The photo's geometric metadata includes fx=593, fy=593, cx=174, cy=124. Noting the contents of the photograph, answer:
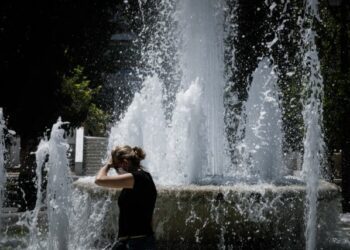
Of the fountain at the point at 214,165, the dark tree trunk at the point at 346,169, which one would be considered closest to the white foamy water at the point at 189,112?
the fountain at the point at 214,165

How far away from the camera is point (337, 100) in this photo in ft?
42.9

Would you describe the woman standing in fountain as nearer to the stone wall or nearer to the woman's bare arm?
the woman's bare arm

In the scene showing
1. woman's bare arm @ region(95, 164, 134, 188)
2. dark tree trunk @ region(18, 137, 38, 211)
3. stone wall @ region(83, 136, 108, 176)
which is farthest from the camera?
stone wall @ region(83, 136, 108, 176)

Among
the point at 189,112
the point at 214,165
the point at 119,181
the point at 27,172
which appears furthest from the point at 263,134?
the point at 27,172

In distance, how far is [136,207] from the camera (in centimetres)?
411

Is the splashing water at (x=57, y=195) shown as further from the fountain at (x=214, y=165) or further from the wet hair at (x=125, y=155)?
the wet hair at (x=125, y=155)

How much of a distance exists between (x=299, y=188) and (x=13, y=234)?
4644 mm

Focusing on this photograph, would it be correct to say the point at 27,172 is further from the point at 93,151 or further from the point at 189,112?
the point at 189,112

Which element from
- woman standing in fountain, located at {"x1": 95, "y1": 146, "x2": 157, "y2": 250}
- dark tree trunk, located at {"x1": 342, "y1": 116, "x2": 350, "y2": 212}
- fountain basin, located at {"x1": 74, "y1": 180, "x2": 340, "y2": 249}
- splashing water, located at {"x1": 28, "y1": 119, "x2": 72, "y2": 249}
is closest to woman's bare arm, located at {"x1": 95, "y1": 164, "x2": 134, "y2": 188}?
woman standing in fountain, located at {"x1": 95, "y1": 146, "x2": 157, "y2": 250}

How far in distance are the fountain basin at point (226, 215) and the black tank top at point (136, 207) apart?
93.7 inches

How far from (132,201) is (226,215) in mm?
2608

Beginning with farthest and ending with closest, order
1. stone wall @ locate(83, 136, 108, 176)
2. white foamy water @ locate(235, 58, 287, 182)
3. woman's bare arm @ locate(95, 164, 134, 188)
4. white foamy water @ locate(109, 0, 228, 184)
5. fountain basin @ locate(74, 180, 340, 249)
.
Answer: stone wall @ locate(83, 136, 108, 176) → white foamy water @ locate(235, 58, 287, 182) → white foamy water @ locate(109, 0, 228, 184) → fountain basin @ locate(74, 180, 340, 249) → woman's bare arm @ locate(95, 164, 134, 188)

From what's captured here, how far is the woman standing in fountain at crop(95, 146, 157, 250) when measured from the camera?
4062 millimetres

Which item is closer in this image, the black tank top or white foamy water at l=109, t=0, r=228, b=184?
the black tank top
